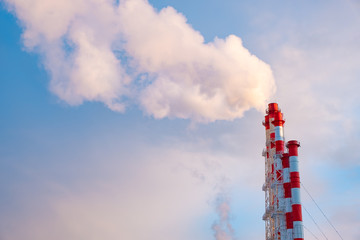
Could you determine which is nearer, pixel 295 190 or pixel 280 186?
pixel 295 190

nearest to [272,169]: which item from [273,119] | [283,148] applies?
[283,148]

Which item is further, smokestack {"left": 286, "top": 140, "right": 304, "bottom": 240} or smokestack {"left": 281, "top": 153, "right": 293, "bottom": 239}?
smokestack {"left": 281, "top": 153, "right": 293, "bottom": 239}

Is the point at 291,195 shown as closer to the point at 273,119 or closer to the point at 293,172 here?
the point at 293,172

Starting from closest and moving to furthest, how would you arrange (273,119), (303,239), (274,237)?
(303,239)
(274,237)
(273,119)

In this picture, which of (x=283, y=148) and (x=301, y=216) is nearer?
(x=301, y=216)

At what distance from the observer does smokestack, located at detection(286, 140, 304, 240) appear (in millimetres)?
75056

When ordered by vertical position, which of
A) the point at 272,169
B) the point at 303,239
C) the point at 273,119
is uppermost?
the point at 273,119

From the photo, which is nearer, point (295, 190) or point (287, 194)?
point (295, 190)

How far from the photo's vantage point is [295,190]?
253 ft

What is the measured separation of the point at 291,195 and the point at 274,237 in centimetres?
862

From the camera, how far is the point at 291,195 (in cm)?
7800

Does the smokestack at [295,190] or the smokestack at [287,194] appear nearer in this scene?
the smokestack at [295,190]

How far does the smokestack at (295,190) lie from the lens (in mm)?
75056

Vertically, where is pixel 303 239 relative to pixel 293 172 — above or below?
below
